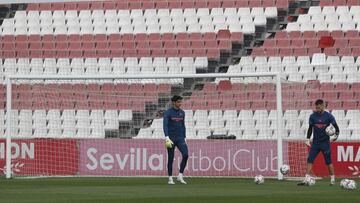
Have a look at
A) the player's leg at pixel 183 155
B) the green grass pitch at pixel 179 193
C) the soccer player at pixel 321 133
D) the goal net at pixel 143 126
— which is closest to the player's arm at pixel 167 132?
the player's leg at pixel 183 155

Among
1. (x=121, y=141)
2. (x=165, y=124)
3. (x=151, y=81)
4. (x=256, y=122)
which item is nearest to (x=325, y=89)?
(x=256, y=122)

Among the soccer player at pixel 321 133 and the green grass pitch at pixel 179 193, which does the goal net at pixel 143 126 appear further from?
the green grass pitch at pixel 179 193

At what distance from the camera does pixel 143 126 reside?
88.4ft

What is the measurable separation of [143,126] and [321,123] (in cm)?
775

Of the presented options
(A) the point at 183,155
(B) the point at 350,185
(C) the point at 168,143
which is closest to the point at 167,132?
(C) the point at 168,143

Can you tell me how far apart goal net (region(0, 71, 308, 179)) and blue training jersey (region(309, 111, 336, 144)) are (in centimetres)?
246

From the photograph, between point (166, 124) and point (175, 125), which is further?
point (175, 125)

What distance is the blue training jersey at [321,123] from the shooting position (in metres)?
20.3

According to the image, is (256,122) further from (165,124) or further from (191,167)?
(165,124)

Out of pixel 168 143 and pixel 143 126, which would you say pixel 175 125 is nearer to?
pixel 168 143

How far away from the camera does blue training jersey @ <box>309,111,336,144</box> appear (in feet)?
66.5

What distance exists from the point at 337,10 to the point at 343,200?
18742 mm

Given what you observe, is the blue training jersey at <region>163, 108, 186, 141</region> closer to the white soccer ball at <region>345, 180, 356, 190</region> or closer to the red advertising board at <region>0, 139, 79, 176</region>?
the red advertising board at <region>0, 139, 79, 176</region>

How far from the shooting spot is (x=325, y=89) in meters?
29.4
